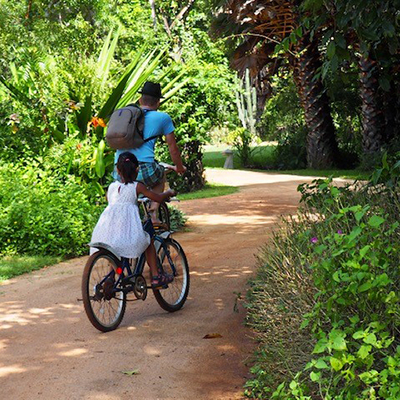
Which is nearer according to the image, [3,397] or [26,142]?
[3,397]

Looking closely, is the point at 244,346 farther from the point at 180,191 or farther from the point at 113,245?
the point at 180,191

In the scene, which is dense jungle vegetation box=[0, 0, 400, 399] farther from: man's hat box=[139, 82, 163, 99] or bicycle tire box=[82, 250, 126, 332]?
man's hat box=[139, 82, 163, 99]

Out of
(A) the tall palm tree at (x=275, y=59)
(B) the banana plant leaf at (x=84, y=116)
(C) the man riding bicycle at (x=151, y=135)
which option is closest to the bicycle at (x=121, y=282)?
(C) the man riding bicycle at (x=151, y=135)

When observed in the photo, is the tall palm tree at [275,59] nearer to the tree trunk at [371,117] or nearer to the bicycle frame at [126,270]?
the tree trunk at [371,117]

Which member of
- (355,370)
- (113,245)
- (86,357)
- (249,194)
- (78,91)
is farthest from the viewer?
(249,194)

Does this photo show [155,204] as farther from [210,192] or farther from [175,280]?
[210,192]

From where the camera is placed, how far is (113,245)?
6.45 meters

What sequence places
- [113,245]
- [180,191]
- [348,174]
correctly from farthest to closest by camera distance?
[348,174] < [180,191] < [113,245]

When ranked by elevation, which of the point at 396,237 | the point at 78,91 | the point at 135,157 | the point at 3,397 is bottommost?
the point at 3,397

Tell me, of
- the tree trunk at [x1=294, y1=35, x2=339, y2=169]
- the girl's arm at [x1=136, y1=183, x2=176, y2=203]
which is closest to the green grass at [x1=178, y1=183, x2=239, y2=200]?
the tree trunk at [x1=294, y1=35, x2=339, y2=169]

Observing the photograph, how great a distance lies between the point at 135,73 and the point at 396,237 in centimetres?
788

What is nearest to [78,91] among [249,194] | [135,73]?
[135,73]

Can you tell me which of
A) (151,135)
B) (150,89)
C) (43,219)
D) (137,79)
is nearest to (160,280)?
(151,135)

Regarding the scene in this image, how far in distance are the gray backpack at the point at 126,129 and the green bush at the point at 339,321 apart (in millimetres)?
1996
